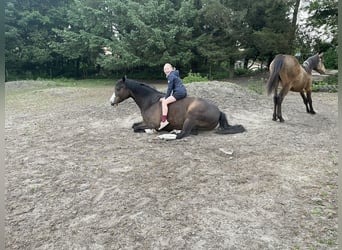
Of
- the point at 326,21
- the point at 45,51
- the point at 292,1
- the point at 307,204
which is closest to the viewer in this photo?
the point at 307,204

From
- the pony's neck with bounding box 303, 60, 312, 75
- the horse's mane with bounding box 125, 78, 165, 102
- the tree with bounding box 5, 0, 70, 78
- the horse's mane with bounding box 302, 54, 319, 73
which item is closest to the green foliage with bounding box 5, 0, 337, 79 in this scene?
the tree with bounding box 5, 0, 70, 78

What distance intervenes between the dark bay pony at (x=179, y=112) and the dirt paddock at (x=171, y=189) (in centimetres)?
19

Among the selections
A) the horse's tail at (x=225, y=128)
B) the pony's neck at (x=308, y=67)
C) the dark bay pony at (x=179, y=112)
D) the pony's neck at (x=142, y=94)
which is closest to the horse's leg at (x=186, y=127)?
the dark bay pony at (x=179, y=112)

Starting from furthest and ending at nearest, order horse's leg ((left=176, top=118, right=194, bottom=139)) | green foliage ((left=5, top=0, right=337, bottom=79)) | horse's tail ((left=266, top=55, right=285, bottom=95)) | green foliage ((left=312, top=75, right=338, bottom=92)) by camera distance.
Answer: green foliage ((left=5, top=0, right=337, bottom=79)) → green foliage ((left=312, top=75, right=338, bottom=92)) → horse's tail ((left=266, top=55, right=285, bottom=95)) → horse's leg ((left=176, top=118, right=194, bottom=139))

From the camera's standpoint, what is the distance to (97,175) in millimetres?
3279

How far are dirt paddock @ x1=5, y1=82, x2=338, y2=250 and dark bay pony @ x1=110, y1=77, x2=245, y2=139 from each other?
19 centimetres

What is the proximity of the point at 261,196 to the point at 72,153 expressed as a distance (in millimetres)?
2484

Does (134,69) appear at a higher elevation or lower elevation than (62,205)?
higher

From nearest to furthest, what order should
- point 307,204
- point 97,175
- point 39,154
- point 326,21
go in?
point 307,204, point 97,175, point 39,154, point 326,21

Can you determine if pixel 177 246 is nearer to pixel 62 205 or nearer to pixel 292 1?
pixel 62 205

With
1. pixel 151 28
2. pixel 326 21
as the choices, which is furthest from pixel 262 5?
pixel 151 28

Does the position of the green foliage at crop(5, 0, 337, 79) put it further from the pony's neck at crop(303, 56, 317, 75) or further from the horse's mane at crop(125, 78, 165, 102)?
the horse's mane at crop(125, 78, 165, 102)

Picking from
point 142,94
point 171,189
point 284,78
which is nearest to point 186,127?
point 142,94

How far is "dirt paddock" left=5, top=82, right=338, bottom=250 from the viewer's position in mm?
2188
